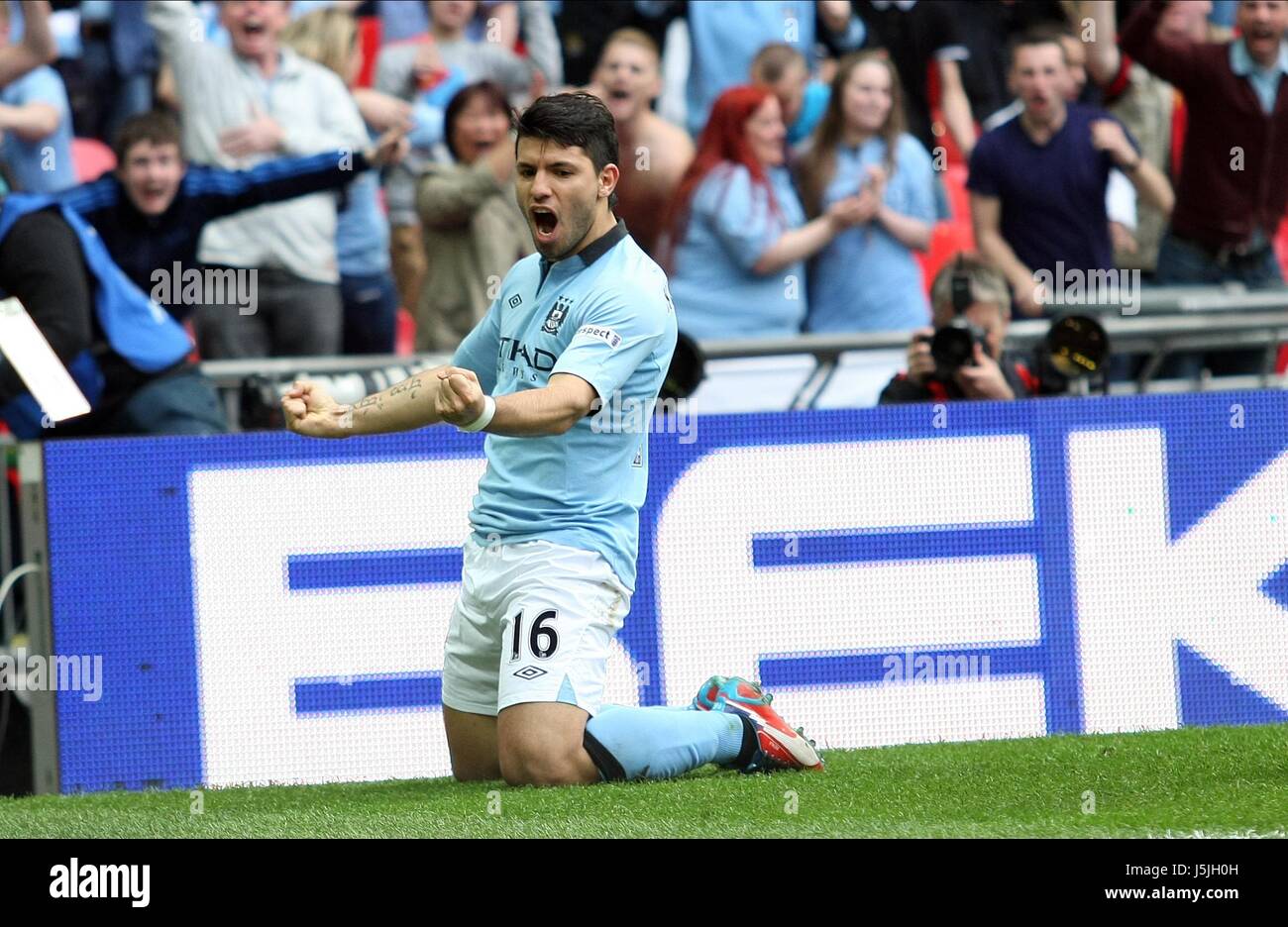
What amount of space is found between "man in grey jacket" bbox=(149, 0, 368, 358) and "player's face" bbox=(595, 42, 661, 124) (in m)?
1.11

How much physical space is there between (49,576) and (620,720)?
2.02 meters

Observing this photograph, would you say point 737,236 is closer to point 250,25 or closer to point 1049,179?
point 1049,179

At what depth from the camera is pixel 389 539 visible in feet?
18.9

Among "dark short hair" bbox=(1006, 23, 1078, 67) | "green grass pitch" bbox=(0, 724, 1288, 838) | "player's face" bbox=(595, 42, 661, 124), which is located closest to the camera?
"green grass pitch" bbox=(0, 724, 1288, 838)

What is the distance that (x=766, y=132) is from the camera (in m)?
7.94

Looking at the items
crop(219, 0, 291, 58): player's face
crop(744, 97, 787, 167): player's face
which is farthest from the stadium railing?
crop(219, 0, 291, 58): player's face

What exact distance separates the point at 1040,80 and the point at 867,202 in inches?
37.0

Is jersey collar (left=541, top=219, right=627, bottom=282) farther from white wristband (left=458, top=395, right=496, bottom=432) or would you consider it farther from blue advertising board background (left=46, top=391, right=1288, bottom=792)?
blue advertising board background (left=46, top=391, right=1288, bottom=792)

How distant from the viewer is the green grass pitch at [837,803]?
12.8 feet

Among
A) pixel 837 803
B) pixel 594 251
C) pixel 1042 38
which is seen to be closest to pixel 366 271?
pixel 1042 38

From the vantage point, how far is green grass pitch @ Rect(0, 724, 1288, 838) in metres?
3.89

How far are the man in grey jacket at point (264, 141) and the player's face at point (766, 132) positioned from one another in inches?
66.9

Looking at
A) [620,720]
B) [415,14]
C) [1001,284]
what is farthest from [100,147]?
[620,720]
